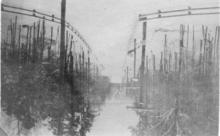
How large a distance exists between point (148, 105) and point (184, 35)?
66cm

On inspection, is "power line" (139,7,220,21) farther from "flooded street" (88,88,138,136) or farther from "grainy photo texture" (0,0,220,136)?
"flooded street" (88,88,138,136)

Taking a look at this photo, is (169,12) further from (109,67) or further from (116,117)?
(116,117)

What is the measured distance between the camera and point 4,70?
288 cm

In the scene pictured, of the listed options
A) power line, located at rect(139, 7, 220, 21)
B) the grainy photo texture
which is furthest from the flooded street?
power line, located at rect(139, 7, 220, 21)

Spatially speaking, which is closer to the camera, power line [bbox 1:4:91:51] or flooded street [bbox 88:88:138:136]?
flooded street [bbox 88:88:138:136]

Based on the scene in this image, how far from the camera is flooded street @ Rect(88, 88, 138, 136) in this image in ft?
8.73

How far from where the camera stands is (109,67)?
275cm

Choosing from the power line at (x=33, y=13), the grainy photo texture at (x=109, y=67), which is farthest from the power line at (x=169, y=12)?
the power line at (x=33, y=13)

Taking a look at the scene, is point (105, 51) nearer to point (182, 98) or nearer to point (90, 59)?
point (90, 59)

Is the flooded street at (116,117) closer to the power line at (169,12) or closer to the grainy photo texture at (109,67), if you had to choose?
the grainy photo texture at (109,67)

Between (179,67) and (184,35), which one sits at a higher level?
(184,35)

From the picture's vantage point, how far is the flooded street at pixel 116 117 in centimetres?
266

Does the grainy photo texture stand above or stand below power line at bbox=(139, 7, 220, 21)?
below

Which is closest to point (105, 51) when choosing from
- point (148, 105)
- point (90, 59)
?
point (90, 59)
